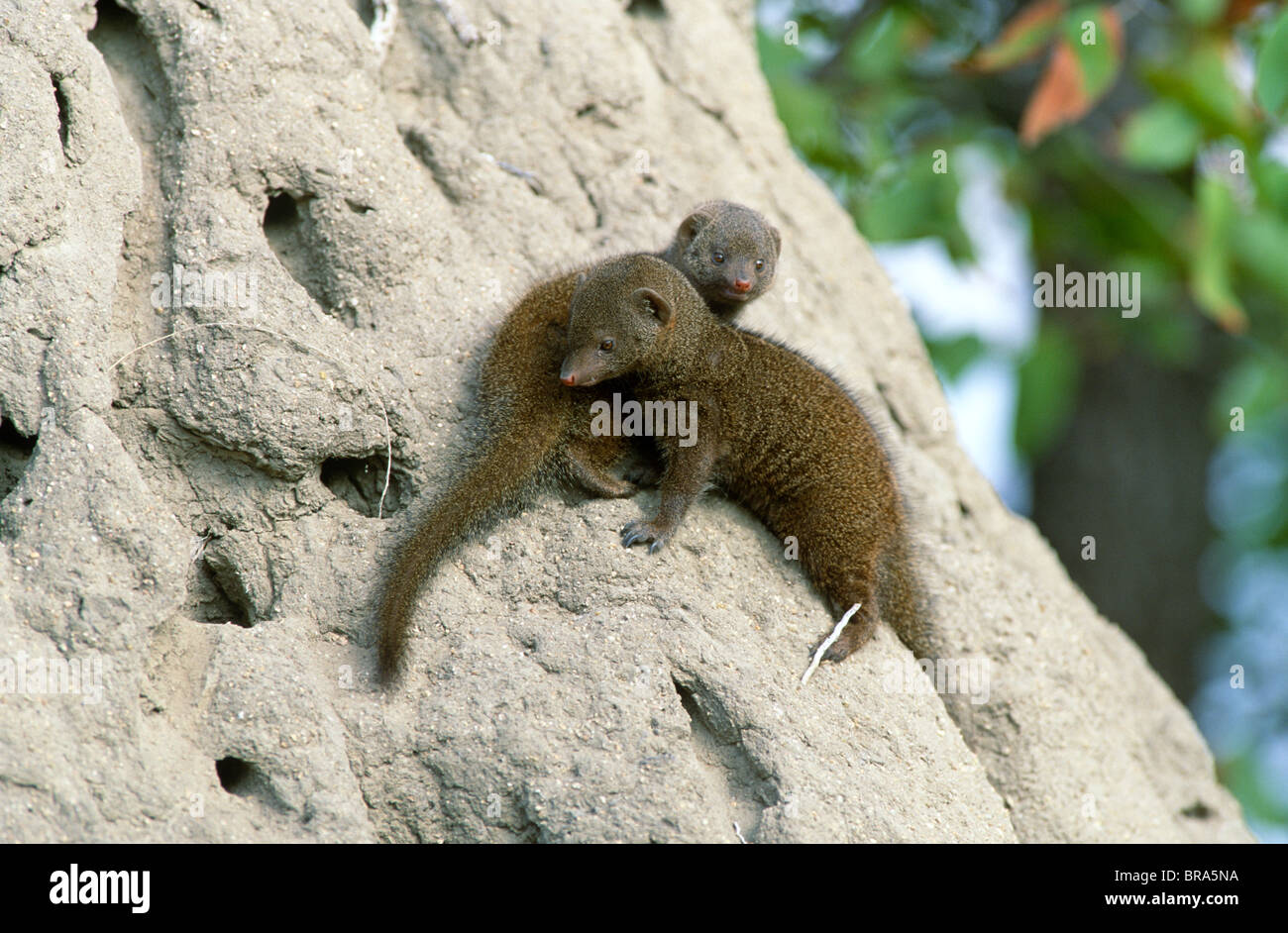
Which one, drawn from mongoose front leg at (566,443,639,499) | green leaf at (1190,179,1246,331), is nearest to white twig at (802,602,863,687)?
mongoose front leg at (566,443,639,499)

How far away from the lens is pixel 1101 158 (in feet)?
26.5

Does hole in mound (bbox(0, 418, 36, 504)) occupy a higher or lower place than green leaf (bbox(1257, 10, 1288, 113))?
lower

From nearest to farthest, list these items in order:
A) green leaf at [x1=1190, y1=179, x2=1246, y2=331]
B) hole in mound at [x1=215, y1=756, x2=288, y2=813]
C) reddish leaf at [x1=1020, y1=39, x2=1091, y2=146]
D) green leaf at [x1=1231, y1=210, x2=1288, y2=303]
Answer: hole in mound at [x1=215, y1=756, x2=288, y2=813] → reddish leaf at [x1=1020, y1=39, x2=1091, y2=146] → green leaf at [x1=1190, y1=179, x2=1246, y2=331] → green leaf at [x1=1231, y1=210, x2=1288, y2=303]

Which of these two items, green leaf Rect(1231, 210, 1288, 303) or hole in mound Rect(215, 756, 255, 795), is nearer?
hole in mound Rect(215, 756, 255, 795)

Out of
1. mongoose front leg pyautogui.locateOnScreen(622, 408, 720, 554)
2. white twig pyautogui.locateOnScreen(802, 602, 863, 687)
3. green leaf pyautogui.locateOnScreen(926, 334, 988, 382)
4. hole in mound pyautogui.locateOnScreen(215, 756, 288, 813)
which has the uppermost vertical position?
green leaf pyautogui.locateOnScreen(926, 334, 988, 382)

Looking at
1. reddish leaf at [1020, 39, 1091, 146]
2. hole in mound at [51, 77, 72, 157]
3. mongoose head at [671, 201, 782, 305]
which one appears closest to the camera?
hole in mound at [51, 77, 72, 157]

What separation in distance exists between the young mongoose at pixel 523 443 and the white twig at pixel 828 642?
65cm

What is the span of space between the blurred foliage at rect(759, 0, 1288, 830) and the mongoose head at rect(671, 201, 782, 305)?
4.90 ft

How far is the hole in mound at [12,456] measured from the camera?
3.08 metres

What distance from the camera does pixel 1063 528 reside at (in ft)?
28.5

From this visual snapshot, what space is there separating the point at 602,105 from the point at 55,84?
171 cm

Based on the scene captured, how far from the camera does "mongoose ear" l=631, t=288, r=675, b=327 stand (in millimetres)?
3719

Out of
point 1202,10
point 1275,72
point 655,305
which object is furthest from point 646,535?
point 1202,10

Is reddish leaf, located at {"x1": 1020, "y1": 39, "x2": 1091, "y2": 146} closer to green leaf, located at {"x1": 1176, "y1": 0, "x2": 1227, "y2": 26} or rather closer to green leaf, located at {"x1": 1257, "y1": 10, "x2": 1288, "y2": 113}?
green leaf, located at {"x1": 1176, "y1": 0, "x2": 1227, "y2": 26}
